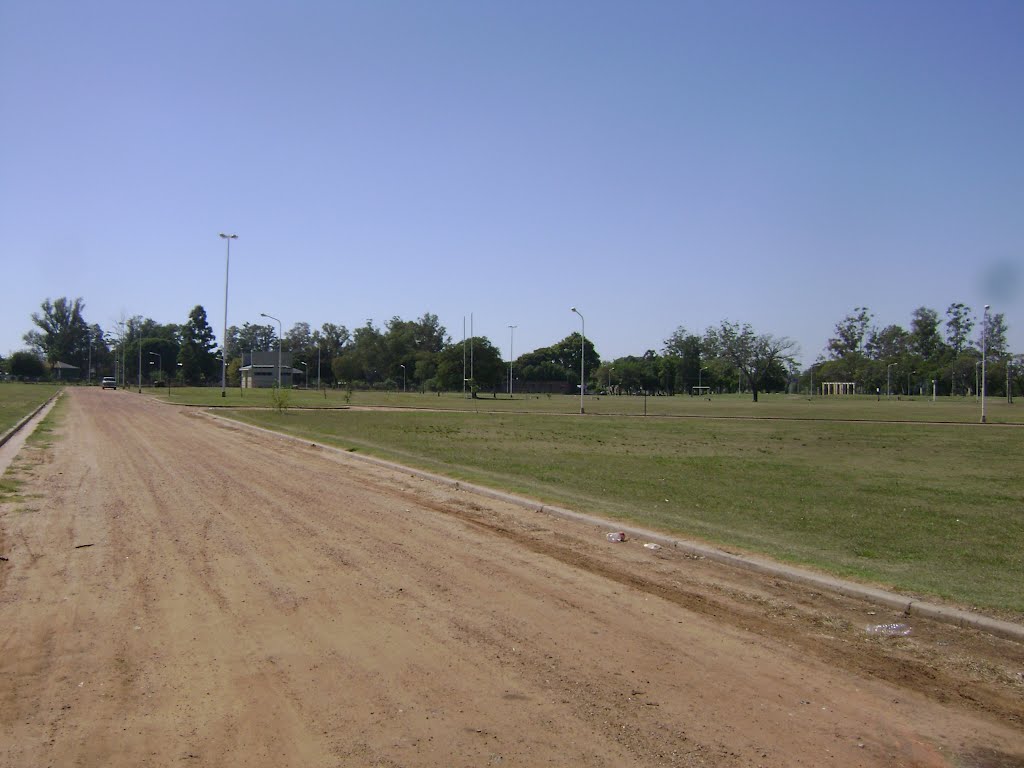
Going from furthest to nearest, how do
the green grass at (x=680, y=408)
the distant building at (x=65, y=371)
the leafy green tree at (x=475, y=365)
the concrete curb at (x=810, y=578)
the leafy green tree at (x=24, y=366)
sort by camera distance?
the distant building at (x=65, y=371) < the leafy green tree at (x=24, y=366) < the leafy green tree at (x=475, y=365) < the green grass at (x=680, y=408) < the concrete curb at (x=810, y=578)

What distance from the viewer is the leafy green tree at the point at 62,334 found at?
554 feet

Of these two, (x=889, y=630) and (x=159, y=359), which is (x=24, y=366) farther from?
(x=889, y=630)

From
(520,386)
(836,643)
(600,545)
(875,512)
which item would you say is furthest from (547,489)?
(520,386)

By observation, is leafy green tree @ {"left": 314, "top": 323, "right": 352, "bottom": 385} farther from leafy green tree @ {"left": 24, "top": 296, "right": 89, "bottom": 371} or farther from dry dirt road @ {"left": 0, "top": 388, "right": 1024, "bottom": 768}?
dry dirt road @ {"left": 0, "top": 388, "right": 1024, "bottom": 768}

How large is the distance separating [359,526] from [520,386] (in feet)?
481

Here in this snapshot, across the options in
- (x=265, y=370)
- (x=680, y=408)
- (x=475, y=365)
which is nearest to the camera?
(x=680, y=408)

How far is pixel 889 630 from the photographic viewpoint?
684 cm

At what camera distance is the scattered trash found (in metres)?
6.74

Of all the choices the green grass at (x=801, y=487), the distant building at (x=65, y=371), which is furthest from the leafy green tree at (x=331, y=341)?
the green grass at (x=801, y=487)

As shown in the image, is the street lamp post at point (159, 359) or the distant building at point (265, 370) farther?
the street lamp post at point (159, 359)

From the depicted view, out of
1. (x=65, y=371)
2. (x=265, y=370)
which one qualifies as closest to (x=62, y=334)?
(x=65, y=371)

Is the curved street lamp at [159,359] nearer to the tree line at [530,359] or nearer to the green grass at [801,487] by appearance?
the tree line at [530,359]

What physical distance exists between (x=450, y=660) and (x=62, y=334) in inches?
7618

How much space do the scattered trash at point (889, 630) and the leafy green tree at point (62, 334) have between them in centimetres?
19193
